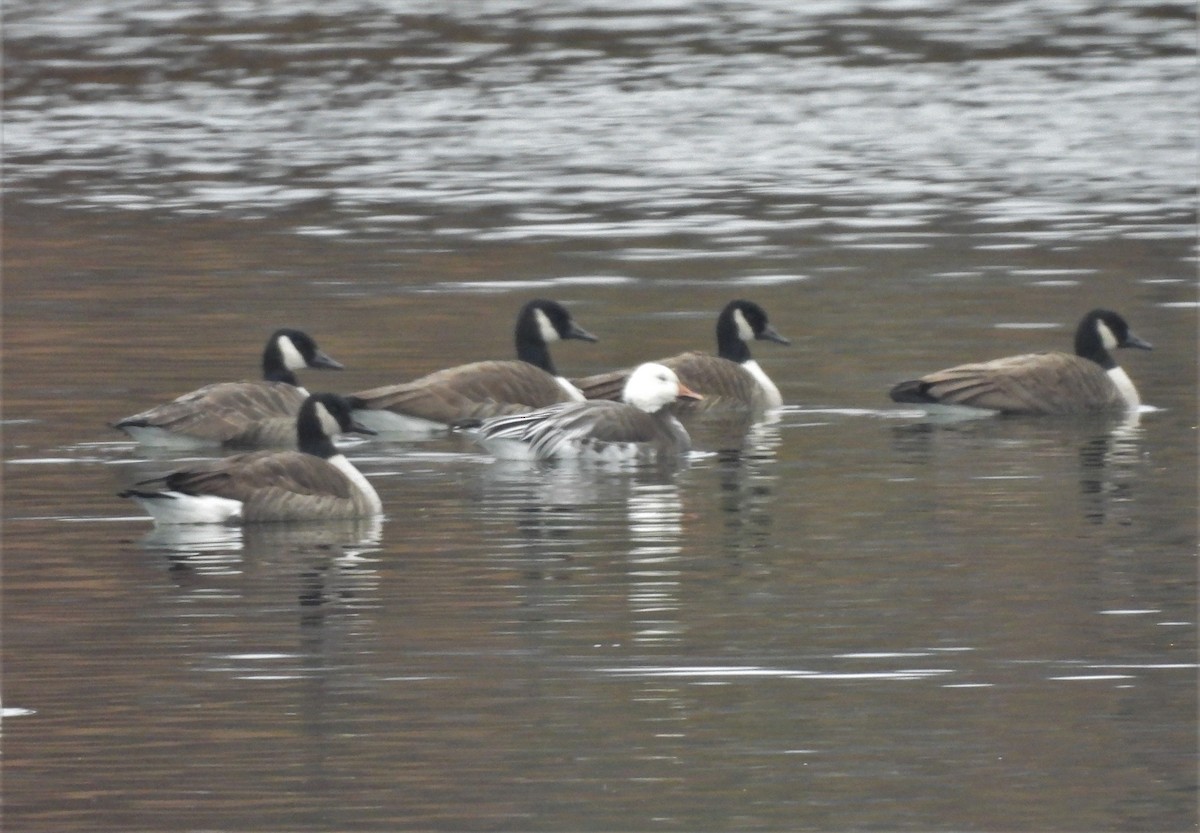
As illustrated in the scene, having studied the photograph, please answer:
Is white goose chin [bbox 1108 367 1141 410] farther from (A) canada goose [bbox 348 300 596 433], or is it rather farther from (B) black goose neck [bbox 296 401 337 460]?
(B) black goose neck [bbox 296 401 337 460]

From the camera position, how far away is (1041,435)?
1697 centimetres

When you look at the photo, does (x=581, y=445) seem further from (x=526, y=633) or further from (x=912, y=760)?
(x=912, y=760)

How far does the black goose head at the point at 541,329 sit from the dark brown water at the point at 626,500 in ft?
3.45

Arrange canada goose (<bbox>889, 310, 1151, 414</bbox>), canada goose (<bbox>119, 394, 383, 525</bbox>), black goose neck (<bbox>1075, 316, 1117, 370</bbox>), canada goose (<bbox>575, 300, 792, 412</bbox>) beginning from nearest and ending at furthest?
1. canada goose (<bbox>119, 394, 383, 525</bbox>)
2. canada goose (<bbox>889, 310, 1151, 414</bbox>)
3. canada goose (<bbox>575, 300, 792, 412</bbox>)
4. black goose neck (<bbox>1075, 316, 1117, 370</bbox>)

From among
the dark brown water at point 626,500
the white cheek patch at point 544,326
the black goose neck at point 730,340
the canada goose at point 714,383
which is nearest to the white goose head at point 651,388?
the dark brown water at point 626,500

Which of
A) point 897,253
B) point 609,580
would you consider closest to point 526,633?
point 609,580

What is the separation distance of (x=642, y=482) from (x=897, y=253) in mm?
9266

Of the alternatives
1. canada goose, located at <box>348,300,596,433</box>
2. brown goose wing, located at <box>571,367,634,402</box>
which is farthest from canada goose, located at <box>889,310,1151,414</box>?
canada goose, located at <box>348,300,596,433</box>

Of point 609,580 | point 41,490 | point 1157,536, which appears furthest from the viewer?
point 41,490

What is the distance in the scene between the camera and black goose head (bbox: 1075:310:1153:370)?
18344 millimetres

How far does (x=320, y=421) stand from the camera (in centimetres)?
1473

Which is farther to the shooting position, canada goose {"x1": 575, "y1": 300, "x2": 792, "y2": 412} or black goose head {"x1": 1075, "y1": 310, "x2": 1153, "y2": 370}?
black goose head {"x1": 1075, "y1": 310, "x2": 1153, "y2": 370}

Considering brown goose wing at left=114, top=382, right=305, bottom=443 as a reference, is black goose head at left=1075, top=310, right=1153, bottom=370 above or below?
below

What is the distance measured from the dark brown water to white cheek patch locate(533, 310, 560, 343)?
3.86 feet
